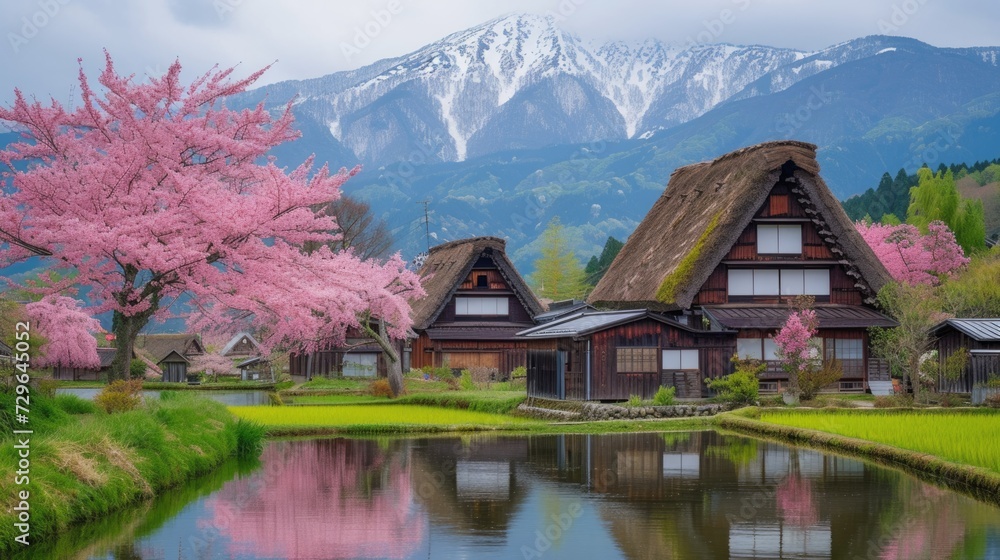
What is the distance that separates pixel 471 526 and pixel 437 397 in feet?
78.6

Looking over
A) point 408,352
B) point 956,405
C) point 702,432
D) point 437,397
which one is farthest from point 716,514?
point 408,352

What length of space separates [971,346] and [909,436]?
38.7 ft

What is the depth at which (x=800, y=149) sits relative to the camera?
37219 mm

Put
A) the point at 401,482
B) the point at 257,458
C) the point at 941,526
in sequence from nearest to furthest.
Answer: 1. the point at 941,526
2. the point at 401,482
3. the point at 257,458

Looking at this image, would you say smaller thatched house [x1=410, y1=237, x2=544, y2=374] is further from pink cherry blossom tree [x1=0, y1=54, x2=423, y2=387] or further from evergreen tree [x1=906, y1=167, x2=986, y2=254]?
pink cherry blossom tree [x1=0, y1=54, x2=423, y2=387]

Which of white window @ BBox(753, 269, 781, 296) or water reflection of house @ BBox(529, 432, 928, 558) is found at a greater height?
white window @ BBox(753, 269, 781, 296)

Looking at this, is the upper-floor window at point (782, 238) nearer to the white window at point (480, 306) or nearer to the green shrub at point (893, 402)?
the green shrub at point (893, 402)

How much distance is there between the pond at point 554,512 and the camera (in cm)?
1083

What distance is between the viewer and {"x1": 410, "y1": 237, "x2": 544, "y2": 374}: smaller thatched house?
5100cm

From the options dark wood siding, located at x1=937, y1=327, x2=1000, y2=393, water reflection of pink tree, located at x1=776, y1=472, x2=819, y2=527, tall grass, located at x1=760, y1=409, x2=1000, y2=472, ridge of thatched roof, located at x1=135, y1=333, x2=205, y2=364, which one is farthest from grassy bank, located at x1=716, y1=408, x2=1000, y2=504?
ridge of thatched roof, located at x1=135, y1=333, x2=205, y2=364

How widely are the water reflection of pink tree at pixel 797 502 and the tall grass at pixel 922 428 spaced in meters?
2.55

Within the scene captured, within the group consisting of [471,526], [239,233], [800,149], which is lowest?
[471,526]

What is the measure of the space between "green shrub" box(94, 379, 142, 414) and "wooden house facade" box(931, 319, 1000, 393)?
21700mm

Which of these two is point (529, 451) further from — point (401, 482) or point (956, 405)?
point (956, 405)
